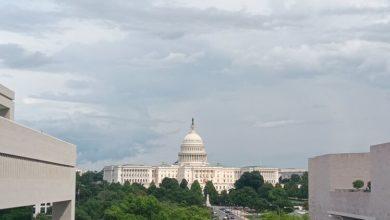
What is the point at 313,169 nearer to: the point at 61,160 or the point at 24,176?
the point at 61,160

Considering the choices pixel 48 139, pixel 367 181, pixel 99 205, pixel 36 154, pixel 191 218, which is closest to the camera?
pixel 36 154

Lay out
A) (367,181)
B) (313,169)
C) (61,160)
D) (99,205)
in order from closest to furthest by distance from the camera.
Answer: (61,160) → (367,181) → (313,169) → (99,205)

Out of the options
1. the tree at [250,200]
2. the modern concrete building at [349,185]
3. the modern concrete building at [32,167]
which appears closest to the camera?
the modern concrete building at [32,167]

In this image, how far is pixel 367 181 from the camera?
2264 inches

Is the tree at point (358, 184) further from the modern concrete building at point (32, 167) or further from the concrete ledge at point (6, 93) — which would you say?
the concrete ledge at point (6, 93)

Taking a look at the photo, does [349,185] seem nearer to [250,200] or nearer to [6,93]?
[6,93]

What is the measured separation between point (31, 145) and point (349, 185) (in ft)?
77.3

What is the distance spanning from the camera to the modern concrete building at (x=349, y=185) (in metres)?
46.7

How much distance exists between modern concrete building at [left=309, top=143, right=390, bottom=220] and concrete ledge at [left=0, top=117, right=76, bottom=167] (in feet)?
55.0

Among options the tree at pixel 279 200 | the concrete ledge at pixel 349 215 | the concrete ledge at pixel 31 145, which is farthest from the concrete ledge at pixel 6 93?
the tree at pixel 279 200

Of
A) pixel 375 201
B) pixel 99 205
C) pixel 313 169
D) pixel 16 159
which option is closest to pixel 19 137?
pixel 16 159

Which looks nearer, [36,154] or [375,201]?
[36,154]

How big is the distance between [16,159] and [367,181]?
2641 cm

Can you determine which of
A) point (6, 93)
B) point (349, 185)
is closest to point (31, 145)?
point (6, 93)
